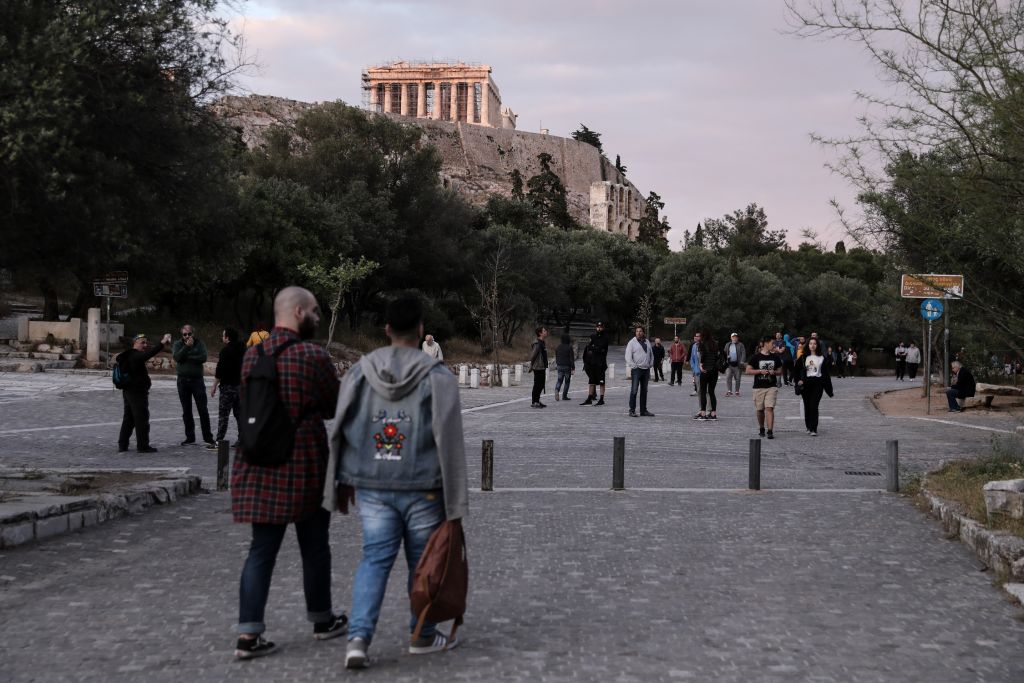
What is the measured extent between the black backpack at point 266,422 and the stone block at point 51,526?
361 centimetres

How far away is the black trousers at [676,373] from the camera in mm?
35844

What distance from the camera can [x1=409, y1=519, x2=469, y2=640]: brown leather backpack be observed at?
478 centimetres

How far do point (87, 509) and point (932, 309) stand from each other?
19.3m

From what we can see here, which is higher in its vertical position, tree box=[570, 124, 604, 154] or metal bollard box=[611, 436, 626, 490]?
tree box=[570, 124, 604, 154]

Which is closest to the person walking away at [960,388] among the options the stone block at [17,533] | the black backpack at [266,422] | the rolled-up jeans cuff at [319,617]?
the stone block at [17,533]

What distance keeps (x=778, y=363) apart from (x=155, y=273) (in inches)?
857

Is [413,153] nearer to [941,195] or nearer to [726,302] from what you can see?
[726,302]

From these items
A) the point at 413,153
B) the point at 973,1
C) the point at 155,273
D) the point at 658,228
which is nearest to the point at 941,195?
the point at 973,1

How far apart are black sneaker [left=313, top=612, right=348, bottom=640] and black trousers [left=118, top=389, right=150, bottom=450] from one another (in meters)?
8.94

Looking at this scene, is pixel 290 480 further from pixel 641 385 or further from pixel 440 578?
pixel 641 385

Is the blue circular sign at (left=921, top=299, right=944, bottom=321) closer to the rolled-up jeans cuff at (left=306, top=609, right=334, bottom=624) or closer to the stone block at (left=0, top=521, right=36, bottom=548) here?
the stone block at (left=0, top=521, right=36, bottom=548)

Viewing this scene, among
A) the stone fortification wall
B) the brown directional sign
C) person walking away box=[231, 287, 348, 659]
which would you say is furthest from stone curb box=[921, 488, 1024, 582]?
the stone fortification wall

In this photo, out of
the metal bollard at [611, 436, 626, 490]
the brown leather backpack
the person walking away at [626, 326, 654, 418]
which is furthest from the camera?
the person walking away at [626, 326, 654, 418]

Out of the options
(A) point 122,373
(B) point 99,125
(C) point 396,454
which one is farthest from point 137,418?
(C) point 396,454
